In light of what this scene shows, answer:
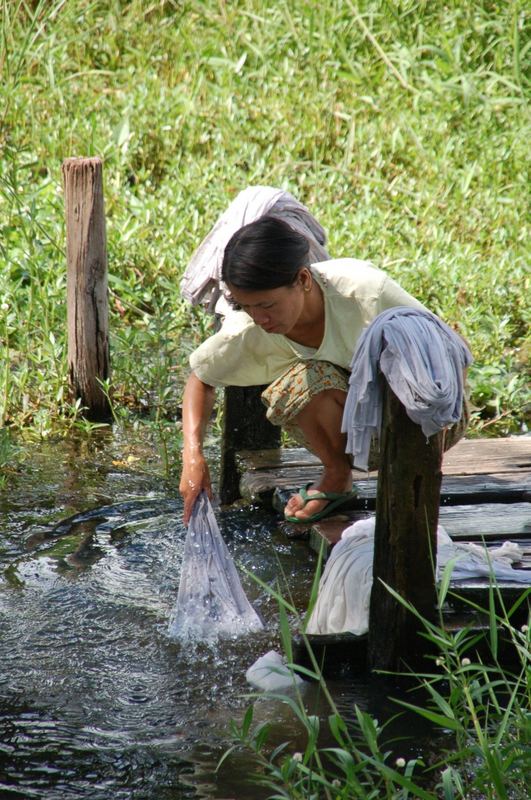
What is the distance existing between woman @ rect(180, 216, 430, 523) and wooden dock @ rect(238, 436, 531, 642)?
0.52ft

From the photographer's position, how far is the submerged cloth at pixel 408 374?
2654mm

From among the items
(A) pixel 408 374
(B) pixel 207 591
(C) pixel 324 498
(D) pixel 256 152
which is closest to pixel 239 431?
(C) pixel 324 498

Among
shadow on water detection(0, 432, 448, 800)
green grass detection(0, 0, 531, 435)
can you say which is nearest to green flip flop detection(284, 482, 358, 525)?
shadow on water detection(0, 432, 448, 800)

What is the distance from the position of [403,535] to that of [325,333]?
3.12 feet

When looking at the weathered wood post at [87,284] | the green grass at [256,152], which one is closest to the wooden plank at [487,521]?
the green grass at [256,152]

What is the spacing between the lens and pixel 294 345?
3611mm

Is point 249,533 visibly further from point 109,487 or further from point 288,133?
point 288,133

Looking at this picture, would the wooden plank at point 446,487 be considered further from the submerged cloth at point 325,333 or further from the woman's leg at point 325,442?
the submerged cloth at point 325,333

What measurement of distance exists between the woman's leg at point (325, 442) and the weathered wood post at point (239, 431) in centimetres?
58

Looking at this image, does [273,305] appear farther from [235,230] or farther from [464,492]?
[464,492]

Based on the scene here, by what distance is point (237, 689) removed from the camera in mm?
3061

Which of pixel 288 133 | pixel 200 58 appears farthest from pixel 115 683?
pixel 200 58

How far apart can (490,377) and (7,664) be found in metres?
3.15

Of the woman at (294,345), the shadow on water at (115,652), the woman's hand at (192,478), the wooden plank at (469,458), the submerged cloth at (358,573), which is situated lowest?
the shadow on water at (115,652)
